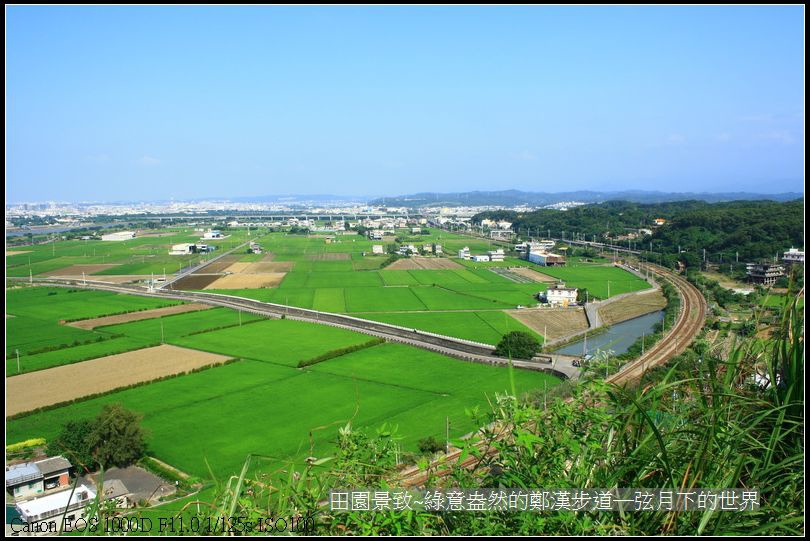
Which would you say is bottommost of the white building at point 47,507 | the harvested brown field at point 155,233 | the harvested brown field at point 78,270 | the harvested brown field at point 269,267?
the white building at point 47,507

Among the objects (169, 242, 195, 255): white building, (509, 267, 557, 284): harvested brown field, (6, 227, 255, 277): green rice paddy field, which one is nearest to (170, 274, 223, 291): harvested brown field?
(6, 227, 255, 277): green rice paddy field

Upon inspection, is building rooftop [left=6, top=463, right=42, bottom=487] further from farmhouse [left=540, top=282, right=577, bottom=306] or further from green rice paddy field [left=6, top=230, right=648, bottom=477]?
farmhouse [left=540, top=282, right=577, bottom=306]

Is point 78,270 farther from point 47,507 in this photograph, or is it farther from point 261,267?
point 47,507

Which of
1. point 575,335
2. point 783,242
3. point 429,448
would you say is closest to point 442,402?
point 429,448

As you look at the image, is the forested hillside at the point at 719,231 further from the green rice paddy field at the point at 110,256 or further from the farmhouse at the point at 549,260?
the green rice paddy field at the point at 110,256

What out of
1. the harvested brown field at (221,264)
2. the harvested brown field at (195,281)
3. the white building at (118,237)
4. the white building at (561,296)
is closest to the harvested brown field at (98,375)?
the harvested brown field at (195,281)

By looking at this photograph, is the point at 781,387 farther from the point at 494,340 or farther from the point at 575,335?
the point at 575,335
